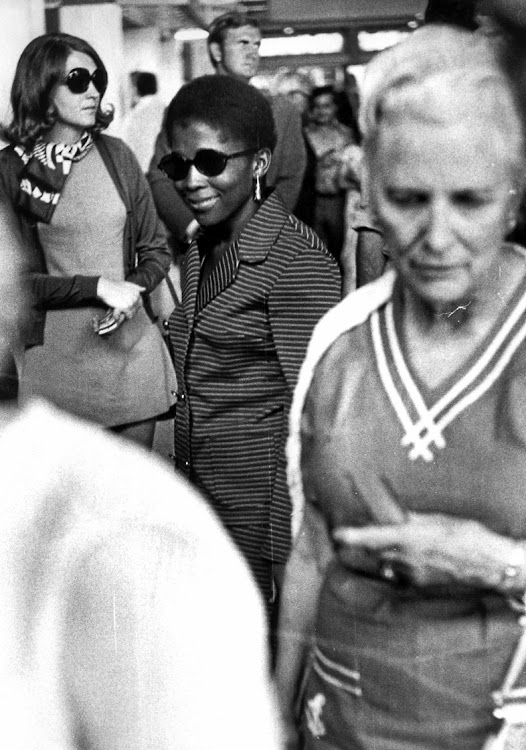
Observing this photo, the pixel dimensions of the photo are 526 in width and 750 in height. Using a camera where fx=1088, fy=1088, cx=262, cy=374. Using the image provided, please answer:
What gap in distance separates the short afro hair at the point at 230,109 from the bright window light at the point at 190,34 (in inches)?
2.3

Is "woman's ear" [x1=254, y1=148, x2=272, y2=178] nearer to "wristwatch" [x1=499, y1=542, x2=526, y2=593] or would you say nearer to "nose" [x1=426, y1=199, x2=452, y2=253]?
"nose" [x1=426, y1=199, x2=452, y2=253]

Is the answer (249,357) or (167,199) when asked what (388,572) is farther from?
(167,199)

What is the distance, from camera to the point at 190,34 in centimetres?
145

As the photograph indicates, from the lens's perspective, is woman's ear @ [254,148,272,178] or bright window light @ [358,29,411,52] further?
woman's ear @ [254,148,272,178]

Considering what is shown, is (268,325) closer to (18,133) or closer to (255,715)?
(18,133)

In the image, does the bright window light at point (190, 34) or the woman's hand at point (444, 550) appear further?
the bright window light at point (190, 34)

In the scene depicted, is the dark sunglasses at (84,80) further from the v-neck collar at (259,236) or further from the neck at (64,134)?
the v-neck collar at (259,236)

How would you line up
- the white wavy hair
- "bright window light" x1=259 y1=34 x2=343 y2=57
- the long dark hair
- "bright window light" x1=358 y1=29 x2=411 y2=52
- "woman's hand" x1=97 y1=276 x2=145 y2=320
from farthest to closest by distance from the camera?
"woman's hand" x1=97 y1=276 x2=145 y2=320 → the long dark hair → "bright window light" x1=259 y1=34 x2=343 y2=57 → "bright window light" x1=358 y1=29 x2=411 y2=52 → the white wavy hair

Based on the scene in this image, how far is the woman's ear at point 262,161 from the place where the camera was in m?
1.42

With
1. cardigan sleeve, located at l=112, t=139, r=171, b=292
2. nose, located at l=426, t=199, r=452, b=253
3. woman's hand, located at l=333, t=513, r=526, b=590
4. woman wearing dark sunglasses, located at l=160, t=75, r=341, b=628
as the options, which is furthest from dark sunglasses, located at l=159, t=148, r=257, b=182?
woman's hand, located at l=333, t=513, r=526, b=590

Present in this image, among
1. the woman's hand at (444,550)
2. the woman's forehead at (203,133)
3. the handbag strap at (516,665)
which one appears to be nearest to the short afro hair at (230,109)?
the woman's forehead at (203,133)

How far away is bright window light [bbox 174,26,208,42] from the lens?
1438mm

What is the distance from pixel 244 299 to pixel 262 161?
18 cm

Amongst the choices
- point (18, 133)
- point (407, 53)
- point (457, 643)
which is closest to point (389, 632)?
point (457, 643)
